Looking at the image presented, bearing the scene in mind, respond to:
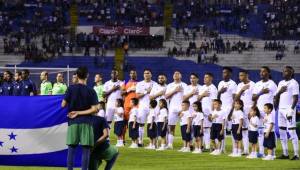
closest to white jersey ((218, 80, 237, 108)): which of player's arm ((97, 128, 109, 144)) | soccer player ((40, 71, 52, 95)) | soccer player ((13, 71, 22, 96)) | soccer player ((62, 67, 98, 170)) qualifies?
soccer player ((40, 71, 52, 95))

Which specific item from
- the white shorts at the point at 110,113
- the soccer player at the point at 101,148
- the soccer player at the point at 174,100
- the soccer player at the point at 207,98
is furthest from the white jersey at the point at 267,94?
the soccer player at the point at 101,148

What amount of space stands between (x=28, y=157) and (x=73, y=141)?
2245 millimetres

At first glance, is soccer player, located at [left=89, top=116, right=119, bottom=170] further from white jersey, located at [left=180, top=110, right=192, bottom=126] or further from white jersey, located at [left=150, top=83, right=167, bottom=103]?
white jersey, located at [left=150, top=83, right=167, bottom=103]

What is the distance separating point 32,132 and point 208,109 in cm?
732

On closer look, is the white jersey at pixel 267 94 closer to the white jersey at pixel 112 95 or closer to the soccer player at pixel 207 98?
the soccer player at pixel 207 98

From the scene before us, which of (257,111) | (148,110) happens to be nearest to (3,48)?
(148,110)

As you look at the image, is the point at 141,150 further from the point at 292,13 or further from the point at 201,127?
the point at 292,13

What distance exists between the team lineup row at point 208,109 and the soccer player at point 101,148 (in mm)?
6491

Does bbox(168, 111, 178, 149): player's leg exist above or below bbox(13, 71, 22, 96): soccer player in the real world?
below

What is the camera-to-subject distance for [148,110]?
2211cm

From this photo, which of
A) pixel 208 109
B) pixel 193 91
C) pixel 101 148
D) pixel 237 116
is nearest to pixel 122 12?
pixel 193 91

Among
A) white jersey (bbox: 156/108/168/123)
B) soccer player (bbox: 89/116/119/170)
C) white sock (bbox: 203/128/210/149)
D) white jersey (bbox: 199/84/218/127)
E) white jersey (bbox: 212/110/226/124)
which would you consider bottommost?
white sock (bbox: 203/128/210/149)

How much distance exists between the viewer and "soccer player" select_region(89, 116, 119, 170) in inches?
500

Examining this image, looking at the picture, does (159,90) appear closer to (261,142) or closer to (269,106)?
(261,142)
